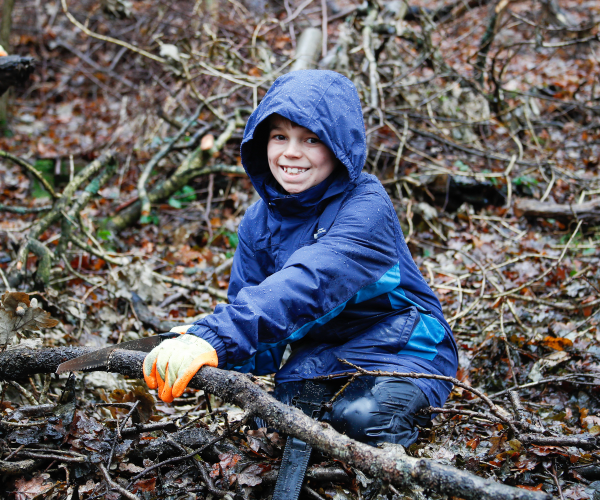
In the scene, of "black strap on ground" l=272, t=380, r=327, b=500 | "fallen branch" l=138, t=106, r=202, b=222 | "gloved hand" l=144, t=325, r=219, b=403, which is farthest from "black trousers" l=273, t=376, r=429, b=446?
"fallen branch" l=138, t=106, r=202, b=222

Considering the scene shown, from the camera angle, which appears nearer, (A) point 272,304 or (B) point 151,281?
(A) point 272,304

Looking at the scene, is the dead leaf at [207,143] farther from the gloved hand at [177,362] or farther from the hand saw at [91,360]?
the gloved hand at [177,362]

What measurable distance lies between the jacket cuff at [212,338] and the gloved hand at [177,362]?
0.01 m

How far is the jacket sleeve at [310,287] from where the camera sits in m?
1.97

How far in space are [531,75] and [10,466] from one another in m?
8.83

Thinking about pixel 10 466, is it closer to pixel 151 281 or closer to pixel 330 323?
pixel 330 323

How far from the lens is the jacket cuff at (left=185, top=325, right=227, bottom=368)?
1945 mm

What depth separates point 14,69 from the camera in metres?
3.20

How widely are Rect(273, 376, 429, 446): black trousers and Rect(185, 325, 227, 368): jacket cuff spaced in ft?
1.96

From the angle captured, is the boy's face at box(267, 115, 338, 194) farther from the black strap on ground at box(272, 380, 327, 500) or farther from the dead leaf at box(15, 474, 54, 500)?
the dead leaf at box(15, 474, 54, 500)

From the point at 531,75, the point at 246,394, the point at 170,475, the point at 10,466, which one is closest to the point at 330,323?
the point at 246,394

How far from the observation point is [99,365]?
2133mm

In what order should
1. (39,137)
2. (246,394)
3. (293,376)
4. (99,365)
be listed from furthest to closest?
1. (39,137)
2. (293,376)
3. (99,365)
4. (246,394)

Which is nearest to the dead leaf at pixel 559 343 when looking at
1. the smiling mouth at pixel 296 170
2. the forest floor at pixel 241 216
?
the forest floor at pixel 241 216
